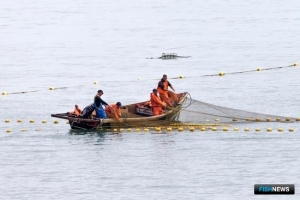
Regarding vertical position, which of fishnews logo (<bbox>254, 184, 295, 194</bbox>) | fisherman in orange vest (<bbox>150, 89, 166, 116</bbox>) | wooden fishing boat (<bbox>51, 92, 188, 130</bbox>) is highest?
fisherman in orange vest (<bbox>150, 89, 166, 116</bbox>)

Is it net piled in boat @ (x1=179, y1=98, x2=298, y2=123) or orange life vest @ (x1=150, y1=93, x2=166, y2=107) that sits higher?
orange life vest @ (x1=150, y1=93, x2=166, y2=107)

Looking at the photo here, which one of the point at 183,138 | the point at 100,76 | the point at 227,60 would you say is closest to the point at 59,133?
the point at 183,138

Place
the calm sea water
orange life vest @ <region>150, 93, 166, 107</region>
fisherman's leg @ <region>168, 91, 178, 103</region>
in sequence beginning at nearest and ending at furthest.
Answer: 1. the calm sea water
2. orange life vest @ <region>150, 93, 166, 107</region>
3. fisherman's leg @ <region>168, 91, 178, 103</region>

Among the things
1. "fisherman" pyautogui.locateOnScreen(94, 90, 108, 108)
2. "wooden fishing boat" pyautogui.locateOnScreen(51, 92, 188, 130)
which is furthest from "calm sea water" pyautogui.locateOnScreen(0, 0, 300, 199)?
"fisherman" pyautogui.locateOnScreen(94, 90, 108, 108)

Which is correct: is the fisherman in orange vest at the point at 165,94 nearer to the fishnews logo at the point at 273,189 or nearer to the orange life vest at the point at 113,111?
the orange life vest at the point at 113,111

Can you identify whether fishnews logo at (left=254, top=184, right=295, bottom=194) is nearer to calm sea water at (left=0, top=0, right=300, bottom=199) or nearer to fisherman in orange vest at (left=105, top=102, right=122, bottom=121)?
calm sea water at (left=0, top=0, right=300, bottom=199)

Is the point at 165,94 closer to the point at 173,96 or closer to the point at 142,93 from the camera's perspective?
the point at 173,96

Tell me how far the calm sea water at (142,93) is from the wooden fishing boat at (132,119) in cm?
53

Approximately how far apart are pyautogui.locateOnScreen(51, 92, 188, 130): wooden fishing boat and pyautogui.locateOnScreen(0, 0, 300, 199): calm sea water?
0.53 meters

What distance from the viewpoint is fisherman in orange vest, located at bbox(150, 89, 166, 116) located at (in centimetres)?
4803

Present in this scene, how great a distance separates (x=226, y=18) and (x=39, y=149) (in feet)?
229

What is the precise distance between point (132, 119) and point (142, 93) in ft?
45.7

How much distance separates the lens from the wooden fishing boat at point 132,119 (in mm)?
46938

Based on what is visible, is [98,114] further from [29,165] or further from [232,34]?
[232,34]
